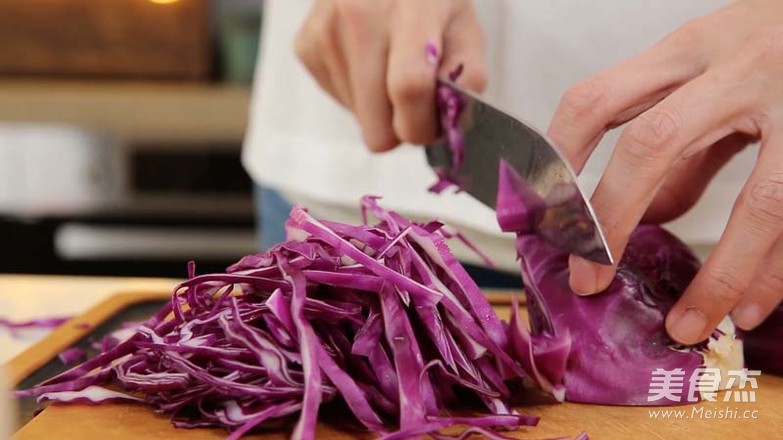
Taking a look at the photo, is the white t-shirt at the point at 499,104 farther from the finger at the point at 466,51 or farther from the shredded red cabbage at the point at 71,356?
the shredded red cabbage at the point at 71,356

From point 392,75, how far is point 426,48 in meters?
0.07

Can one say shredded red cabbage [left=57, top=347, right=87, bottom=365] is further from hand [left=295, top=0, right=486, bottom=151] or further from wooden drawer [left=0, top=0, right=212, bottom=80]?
wooden drawer [left=0, top=0, right=212, bottom=80]

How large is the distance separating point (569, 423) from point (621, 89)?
0.43m

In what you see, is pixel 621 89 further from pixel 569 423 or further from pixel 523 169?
pixel 569 423

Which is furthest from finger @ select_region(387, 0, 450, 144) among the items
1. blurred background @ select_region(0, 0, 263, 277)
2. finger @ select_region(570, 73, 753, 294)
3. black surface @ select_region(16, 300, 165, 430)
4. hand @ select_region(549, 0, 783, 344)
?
blurred background @ select_region(0, 0, 263, 277)

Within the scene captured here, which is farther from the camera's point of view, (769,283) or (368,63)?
(368,63)

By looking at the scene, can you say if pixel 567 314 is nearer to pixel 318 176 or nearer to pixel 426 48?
pixel 426 48

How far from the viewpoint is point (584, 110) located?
123cm

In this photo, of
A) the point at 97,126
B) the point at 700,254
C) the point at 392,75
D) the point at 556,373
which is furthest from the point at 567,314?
the point at 97,126

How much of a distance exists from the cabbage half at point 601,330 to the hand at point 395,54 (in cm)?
29

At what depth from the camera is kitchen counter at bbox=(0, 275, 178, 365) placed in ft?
5.56

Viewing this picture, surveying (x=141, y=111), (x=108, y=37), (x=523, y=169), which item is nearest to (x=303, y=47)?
(x=523, y=169)

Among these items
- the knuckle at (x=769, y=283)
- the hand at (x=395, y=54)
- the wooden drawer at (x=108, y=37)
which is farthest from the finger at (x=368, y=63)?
the wooden drawer at (x=108, y=37)

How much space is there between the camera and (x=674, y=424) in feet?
3.67
